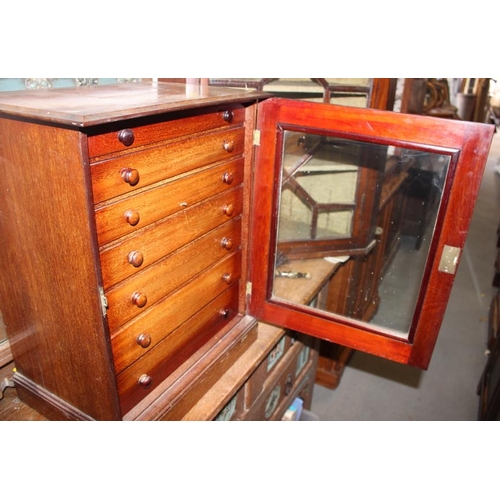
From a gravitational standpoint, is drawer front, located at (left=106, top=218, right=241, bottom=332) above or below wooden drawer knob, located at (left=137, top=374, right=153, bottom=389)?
above

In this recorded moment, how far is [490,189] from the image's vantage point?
7832mm

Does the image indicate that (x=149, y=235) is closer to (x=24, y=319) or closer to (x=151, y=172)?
(x=151, y=172)

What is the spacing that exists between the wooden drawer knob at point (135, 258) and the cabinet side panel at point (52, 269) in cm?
12

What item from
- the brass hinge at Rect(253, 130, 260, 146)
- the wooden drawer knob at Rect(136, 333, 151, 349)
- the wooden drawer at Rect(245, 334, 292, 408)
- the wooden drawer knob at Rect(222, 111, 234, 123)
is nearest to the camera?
the wooden drawer knob at Rect(136, 333, 151, 349)

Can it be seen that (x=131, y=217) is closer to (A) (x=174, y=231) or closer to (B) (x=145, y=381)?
(A) (x=174, y=231)

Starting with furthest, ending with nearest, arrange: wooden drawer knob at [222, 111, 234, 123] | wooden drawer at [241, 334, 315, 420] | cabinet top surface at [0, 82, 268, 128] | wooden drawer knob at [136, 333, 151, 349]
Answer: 1. wooden drawer at [241, 334, 315, 420]
2. wooden drawer knob at [222, 111, 234, 123]
3. wooden drawer knob at [136, 333, 151, 349]
4. cabinet top surface at [0, 82, 268, 128]

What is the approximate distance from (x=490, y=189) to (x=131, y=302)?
8186mm

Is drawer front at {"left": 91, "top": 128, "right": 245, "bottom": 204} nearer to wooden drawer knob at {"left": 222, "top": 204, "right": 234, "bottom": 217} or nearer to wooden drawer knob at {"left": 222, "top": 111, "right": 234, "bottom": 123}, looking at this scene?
wooden drawer knob at {"left": 222, "top": 111, "right": 234, "bottom": 123}

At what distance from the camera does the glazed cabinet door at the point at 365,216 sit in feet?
4.35

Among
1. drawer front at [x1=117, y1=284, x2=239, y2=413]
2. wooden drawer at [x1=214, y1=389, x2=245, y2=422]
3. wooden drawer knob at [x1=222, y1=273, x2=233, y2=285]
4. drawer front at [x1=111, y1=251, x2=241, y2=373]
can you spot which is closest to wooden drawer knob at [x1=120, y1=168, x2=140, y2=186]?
drawer front at [x1=111, y1=251, x2=241, y2=373]

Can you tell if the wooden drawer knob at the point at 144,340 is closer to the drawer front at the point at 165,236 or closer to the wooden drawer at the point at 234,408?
the drawer front at the point at 165,236

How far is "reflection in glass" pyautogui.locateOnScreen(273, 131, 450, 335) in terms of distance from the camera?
1.64 meters

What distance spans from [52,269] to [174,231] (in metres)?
0.36

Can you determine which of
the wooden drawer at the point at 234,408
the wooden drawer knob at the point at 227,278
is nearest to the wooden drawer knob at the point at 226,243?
the wooden drawer knob at the point at 227,278
